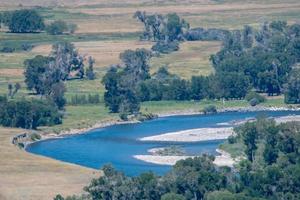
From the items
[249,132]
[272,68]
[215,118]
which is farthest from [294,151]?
[272,68]

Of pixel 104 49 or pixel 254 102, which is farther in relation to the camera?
pixel 104 49

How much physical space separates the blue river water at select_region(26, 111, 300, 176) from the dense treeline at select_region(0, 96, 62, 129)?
4.36 metres

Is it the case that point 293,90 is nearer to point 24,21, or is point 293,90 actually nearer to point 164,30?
point 164,30

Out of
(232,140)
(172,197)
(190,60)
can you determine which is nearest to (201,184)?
(172,197)

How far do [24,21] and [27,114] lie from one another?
65.5 meters

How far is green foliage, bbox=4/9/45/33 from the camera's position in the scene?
186000 mm

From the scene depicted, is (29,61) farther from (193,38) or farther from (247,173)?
(247,173)

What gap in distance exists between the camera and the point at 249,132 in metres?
103

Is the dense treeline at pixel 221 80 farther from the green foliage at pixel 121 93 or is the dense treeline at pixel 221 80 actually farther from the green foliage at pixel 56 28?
the green foliage at pixel 56 28

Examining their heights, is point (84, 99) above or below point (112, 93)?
below

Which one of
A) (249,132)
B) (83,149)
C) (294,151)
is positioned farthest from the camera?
(83,149)

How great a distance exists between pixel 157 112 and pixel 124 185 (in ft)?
159

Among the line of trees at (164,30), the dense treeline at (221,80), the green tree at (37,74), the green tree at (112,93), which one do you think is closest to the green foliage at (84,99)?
the green tree at (112,93)

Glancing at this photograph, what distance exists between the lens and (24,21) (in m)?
186
